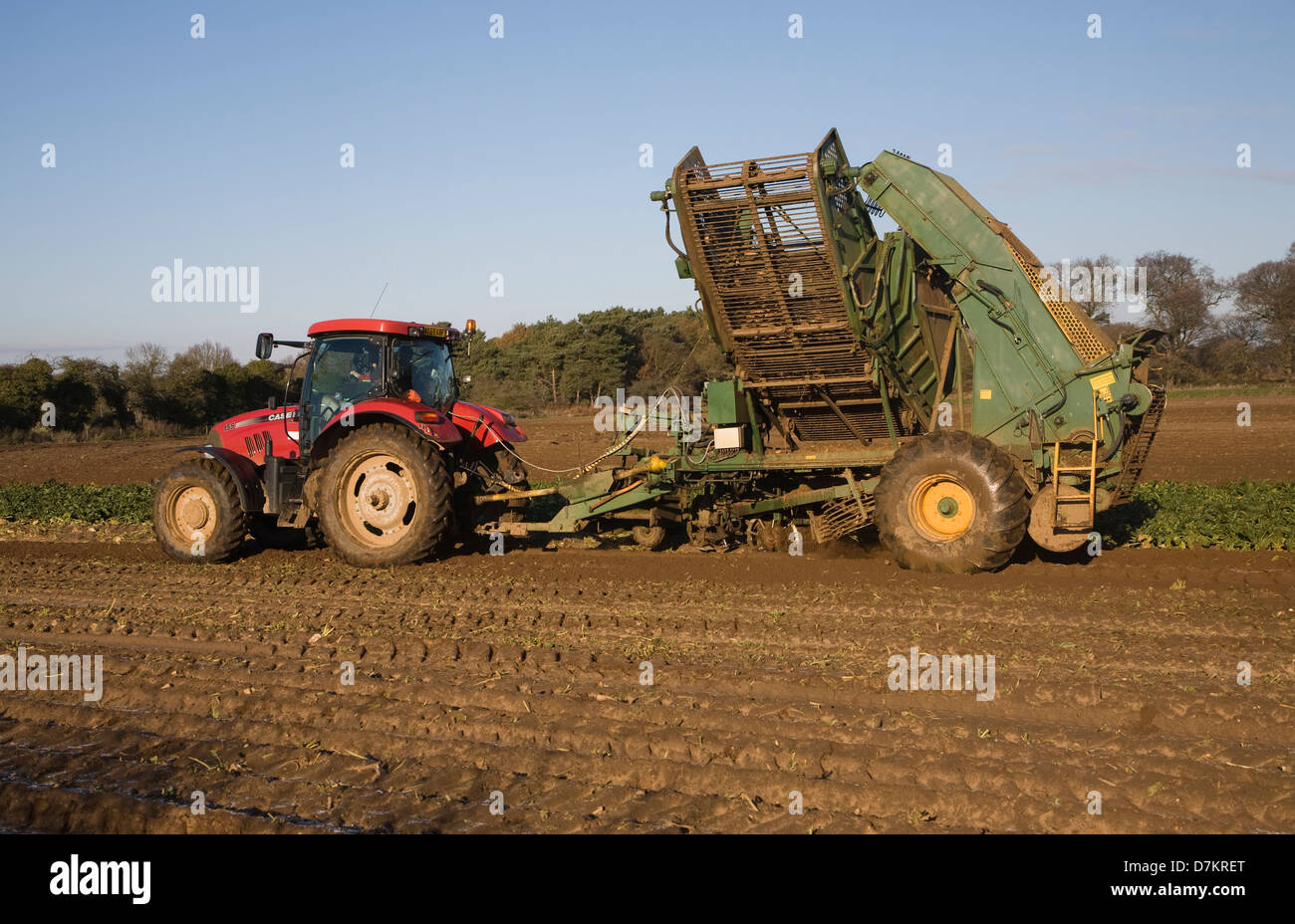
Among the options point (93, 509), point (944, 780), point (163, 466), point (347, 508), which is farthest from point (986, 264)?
point (163, 466)

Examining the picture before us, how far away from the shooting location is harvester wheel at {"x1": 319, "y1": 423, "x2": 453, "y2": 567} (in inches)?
388

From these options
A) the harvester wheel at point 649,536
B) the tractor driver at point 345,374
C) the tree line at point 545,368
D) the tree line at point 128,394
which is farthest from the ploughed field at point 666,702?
the tree line at point 128,394

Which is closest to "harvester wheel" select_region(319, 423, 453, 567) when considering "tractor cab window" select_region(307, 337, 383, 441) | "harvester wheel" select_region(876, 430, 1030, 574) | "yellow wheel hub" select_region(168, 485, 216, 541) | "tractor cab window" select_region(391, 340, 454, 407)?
"tractor cab window" select_region(307, 337, 383, 441)

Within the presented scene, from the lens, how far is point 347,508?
1020 centimetres

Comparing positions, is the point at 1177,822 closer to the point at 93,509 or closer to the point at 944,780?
the point at 944,780

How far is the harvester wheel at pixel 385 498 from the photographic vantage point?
32.3 ft

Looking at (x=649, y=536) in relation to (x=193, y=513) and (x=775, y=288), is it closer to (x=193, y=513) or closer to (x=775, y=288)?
(x=775, y=288)

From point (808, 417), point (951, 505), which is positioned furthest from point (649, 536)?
point (951, 505)

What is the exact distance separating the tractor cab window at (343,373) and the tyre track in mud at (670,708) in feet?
6.83

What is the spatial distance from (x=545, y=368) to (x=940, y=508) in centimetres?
3415

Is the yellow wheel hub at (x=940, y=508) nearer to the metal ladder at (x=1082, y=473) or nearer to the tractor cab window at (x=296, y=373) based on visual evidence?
the metal ladder at (x=1082, y=473)

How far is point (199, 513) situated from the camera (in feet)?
35.7

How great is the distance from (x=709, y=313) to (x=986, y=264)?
2470mm

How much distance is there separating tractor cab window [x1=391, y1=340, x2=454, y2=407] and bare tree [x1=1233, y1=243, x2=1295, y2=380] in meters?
47.0
